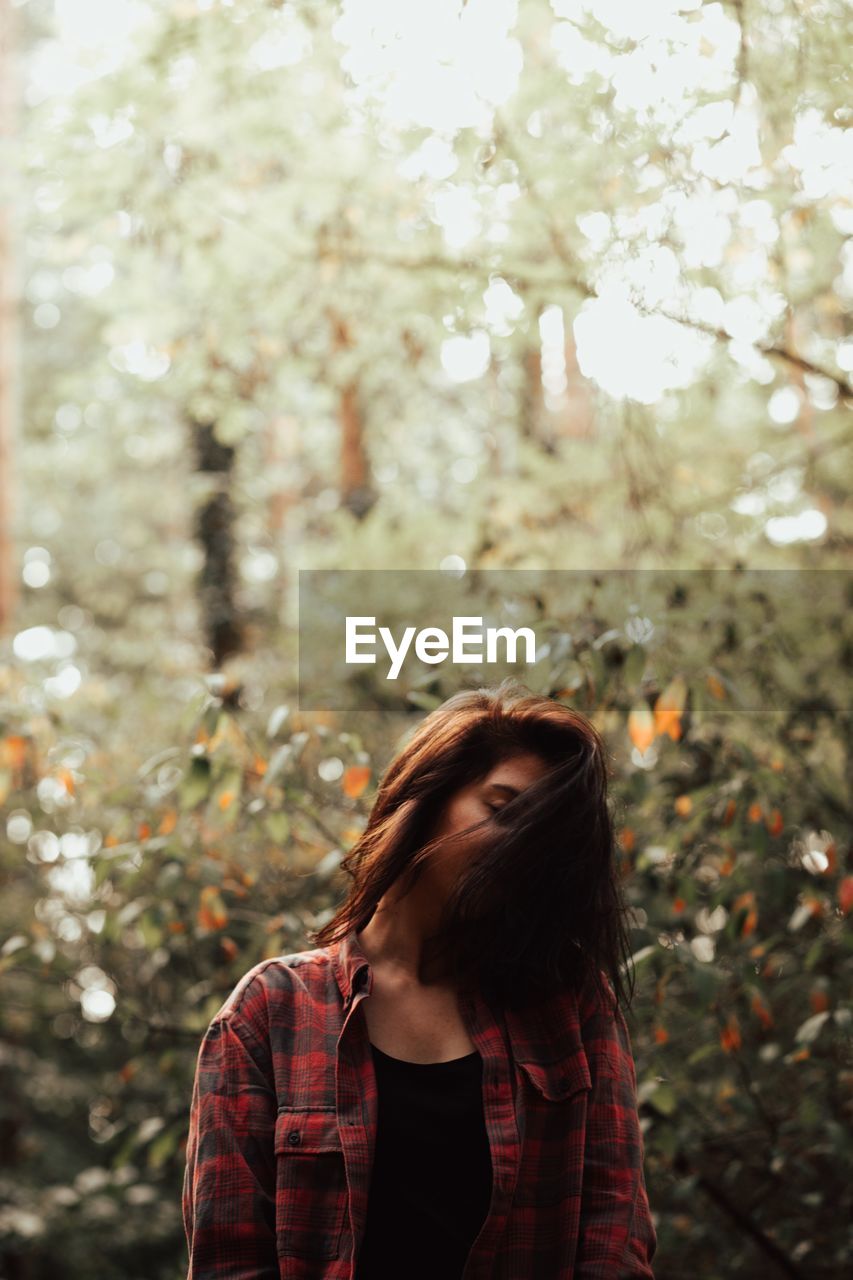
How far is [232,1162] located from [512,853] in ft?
1.78

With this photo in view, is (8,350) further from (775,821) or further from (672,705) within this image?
(775,821)

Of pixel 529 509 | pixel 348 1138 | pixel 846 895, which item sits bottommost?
pixel 846 895

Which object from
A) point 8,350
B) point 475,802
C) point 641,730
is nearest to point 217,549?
point 8,350

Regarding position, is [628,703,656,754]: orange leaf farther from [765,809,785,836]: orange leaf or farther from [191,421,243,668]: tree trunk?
[191,421,243,668]: tree trunk

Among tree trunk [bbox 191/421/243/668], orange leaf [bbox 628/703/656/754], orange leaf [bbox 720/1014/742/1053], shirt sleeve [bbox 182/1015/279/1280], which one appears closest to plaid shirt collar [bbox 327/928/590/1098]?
shirt sleeve [bbox 182/1015/279/1280]

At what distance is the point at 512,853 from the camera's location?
166 centimetres

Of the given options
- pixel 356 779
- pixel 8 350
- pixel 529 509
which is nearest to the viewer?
pixel 356 779

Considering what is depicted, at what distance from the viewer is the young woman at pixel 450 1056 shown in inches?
62.1

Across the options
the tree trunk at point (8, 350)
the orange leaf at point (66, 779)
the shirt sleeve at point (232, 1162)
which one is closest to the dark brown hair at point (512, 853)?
the shirt sleeve at point (232, 1162)

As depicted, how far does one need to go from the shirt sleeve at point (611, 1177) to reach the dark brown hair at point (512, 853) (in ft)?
0.37

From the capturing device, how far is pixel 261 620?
30.5 ft

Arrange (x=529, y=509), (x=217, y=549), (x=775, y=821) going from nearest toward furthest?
(x=775, y=821), (x=529, y=509), (x=217, y=549)

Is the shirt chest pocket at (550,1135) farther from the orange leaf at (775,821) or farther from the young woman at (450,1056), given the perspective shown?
the orange leaf at (775,821)

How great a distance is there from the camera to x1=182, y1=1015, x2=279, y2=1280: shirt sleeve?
61.7 inches
